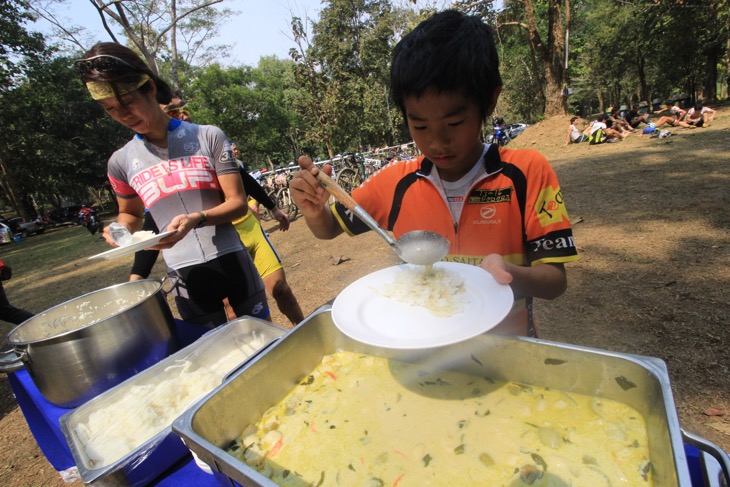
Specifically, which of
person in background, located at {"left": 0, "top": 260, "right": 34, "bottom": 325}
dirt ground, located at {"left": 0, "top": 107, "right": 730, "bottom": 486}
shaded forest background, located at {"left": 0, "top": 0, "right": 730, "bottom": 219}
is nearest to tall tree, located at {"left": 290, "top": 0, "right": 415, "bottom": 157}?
shaded forest background, located at {"left": 0, "top": 0, "right": 730, "bottom": 219}

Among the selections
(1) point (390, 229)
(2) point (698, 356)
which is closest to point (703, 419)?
(2) point (698, 356)

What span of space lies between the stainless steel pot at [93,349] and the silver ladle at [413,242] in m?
0.84

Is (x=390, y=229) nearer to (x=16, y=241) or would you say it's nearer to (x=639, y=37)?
(x=16, y=241)

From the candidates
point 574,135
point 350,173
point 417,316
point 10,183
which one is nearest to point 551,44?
point 574,135

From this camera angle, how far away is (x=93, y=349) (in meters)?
1.27

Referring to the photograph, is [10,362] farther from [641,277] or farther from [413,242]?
[641,277]

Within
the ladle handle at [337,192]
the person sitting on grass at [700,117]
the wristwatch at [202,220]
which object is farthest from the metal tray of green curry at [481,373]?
the person sitting on grass at [700,117]

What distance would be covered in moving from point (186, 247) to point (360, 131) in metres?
23.8

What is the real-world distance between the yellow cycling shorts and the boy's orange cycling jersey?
1279 millimetres

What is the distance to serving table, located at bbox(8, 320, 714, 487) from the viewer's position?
0.85m

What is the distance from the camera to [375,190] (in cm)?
178

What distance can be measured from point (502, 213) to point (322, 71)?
81.3 ft

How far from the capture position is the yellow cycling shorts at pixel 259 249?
9.18 ft

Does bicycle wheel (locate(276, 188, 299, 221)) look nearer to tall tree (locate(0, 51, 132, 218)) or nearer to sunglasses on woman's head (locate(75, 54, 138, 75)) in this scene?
sunglasses on woman's head (locate(75, 54, 138, 75))
